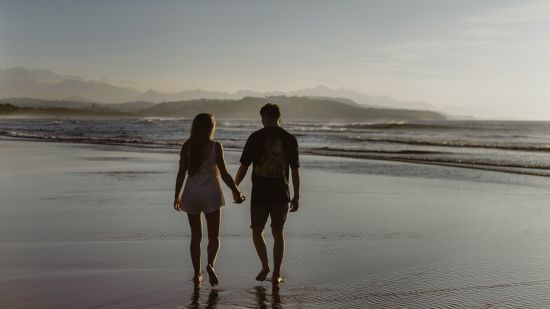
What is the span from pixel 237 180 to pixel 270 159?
0.44 meters

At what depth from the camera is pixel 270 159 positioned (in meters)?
5.87

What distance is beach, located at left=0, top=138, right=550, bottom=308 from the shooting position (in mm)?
5348

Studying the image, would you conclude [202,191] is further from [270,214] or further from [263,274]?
[263,274]

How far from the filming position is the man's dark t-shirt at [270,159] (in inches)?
231

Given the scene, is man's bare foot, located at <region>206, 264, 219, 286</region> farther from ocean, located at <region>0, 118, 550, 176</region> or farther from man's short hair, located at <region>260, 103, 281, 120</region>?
ocean, located at <region>0, 118, 550, 176</region>

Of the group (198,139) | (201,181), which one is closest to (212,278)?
(201,181)

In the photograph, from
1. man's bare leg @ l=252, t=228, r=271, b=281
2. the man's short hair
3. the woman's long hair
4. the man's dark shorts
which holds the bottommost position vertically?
man's bare leg @ l=252, t=228, r=271, b=281

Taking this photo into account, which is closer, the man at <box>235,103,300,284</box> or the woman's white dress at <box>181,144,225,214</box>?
the woman's white dress at <box>181,144,225,214</box>

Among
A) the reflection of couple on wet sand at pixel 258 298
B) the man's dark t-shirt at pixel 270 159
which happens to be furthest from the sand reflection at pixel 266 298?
the man's dark t-shirt at pixel 270 159

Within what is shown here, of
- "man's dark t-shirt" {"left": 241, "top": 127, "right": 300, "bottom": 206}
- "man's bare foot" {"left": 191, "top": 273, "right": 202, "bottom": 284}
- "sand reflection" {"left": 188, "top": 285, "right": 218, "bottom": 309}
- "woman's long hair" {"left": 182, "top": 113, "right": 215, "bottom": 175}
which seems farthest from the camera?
"man's dark t-shirt" {"left": 241, "top": 127, "right": 300, "bottom": 206}

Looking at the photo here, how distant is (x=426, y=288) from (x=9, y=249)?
491 centimetres

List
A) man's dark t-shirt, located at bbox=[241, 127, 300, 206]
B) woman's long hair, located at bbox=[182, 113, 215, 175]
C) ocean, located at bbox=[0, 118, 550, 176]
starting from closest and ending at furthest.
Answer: woman's long hair, located at bbox=[182, 113, 215, 175]
man's dark t-shirt, located at bbox=[241, 127, 300, 206]
ocean, located at bbox=[0, 118, 550, 176]

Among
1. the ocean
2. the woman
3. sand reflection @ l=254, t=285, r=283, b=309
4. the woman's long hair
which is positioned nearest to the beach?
sand reflection @ l=254, t=285, r=283, b=309

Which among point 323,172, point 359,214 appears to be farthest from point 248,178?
point 359,214
